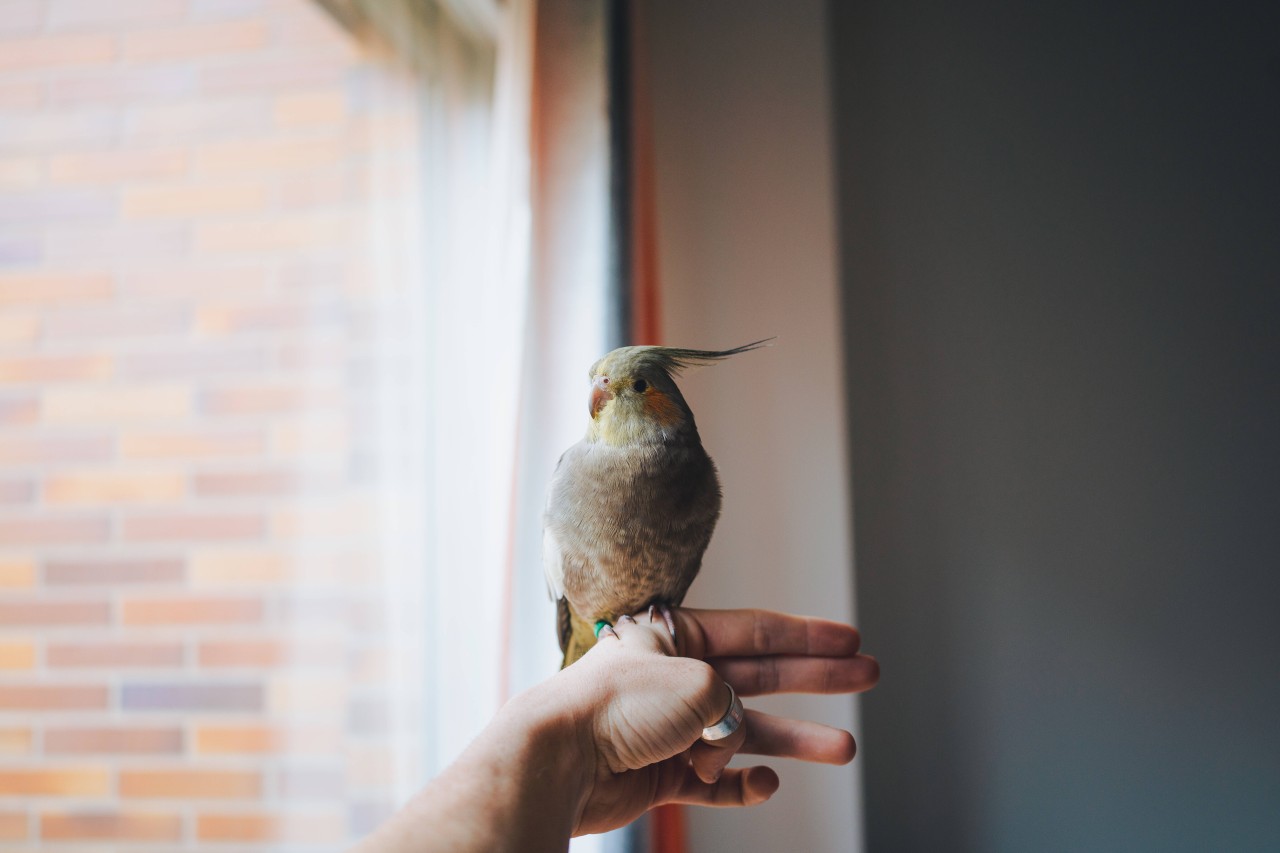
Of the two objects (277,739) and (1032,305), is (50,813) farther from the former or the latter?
(1032,305)

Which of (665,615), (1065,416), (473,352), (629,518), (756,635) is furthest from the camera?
(1065,416)

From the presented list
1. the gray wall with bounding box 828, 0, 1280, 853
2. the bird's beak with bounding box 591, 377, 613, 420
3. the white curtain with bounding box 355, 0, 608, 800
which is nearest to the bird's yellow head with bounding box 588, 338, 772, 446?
the bird's beak with bounding box 591, 377, 613, 420

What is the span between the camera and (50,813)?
2.27ft

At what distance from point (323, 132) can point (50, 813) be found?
2.55ft

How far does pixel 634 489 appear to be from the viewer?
2.20ft

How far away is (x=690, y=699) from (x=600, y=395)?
0.29 metres

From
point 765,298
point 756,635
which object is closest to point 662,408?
point 756,635

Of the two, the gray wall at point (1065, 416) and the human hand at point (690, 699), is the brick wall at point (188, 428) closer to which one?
the human hand at point (690, 699)

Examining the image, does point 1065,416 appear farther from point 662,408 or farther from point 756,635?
point 662,408

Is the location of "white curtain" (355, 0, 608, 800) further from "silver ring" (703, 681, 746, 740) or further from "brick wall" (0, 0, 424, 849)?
"silver ring" (703, 681, 746, 740)

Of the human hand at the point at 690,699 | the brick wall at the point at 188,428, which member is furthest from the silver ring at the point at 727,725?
the brick wall at the point at 188,428

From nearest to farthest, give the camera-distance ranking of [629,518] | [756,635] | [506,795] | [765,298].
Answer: [506,795]
[629,518]
[756,635]
[765,298]

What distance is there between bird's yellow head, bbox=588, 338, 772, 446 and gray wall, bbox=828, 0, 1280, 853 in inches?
60.0

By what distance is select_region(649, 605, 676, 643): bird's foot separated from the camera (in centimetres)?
79
